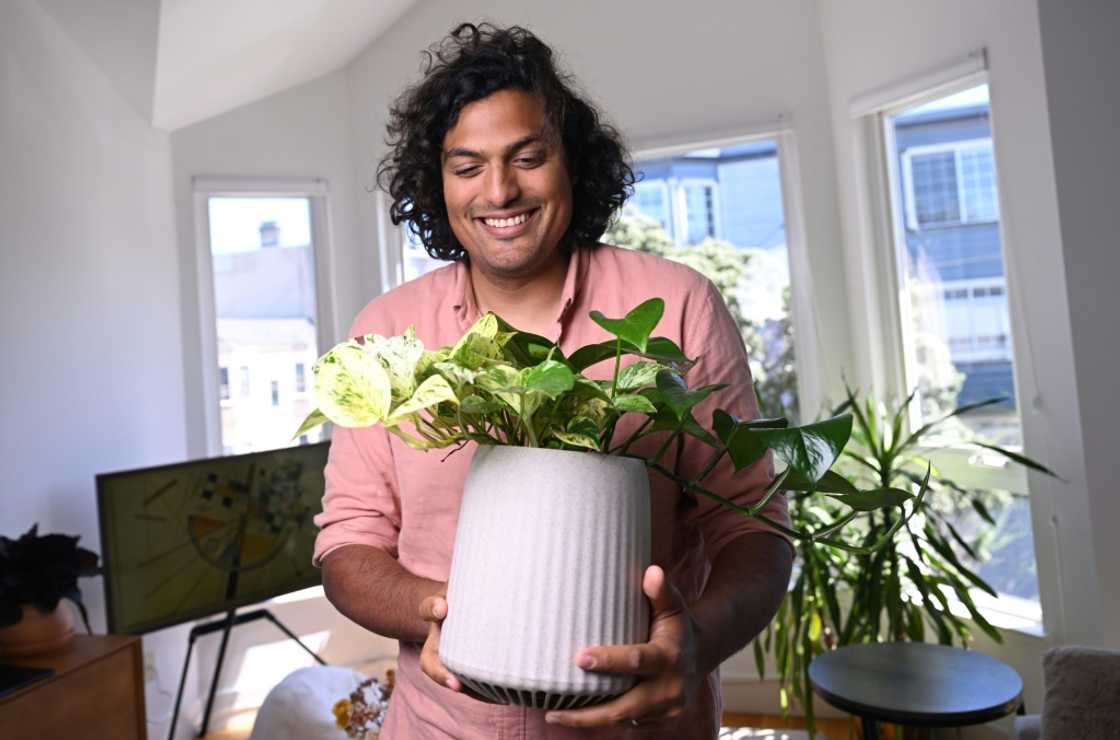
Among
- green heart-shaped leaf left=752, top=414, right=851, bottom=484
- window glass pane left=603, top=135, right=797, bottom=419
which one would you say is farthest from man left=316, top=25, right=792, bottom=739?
window glass pane left=603, top=135, right=797, bottom=419

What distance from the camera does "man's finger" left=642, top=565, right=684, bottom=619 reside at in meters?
0.81

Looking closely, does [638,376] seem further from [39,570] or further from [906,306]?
[906,306]

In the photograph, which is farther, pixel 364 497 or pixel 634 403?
pixel 364 497

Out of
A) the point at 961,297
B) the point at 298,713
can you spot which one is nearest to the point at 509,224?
the point at 298,713

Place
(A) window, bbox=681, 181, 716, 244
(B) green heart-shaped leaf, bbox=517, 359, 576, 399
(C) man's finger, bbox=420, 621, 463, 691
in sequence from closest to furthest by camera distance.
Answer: (B) green heart-shaped leaf, bbox=517, 359, 576, 399 < (C) man's finger, bbox=420, 621, 463, 691 < (A) window, bbox=681, 181, 716, 244

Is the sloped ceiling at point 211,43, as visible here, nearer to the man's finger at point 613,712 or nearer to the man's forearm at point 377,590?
the man's forearm at point 377,590

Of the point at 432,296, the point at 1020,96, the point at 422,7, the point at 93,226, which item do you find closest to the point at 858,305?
the point at 1020,96

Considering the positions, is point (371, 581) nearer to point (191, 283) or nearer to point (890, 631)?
point (890, 631)

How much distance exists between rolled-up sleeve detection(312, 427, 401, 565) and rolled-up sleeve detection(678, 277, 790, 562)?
1.14 feet

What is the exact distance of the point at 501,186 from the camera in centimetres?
114

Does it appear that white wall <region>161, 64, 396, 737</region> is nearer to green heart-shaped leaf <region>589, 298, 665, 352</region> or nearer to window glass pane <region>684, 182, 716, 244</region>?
window glass pane <region>684, 182, 716, 244</region>

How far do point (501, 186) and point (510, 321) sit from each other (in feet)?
0.62

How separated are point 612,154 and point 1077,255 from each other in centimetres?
222

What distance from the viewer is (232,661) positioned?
187 inches
